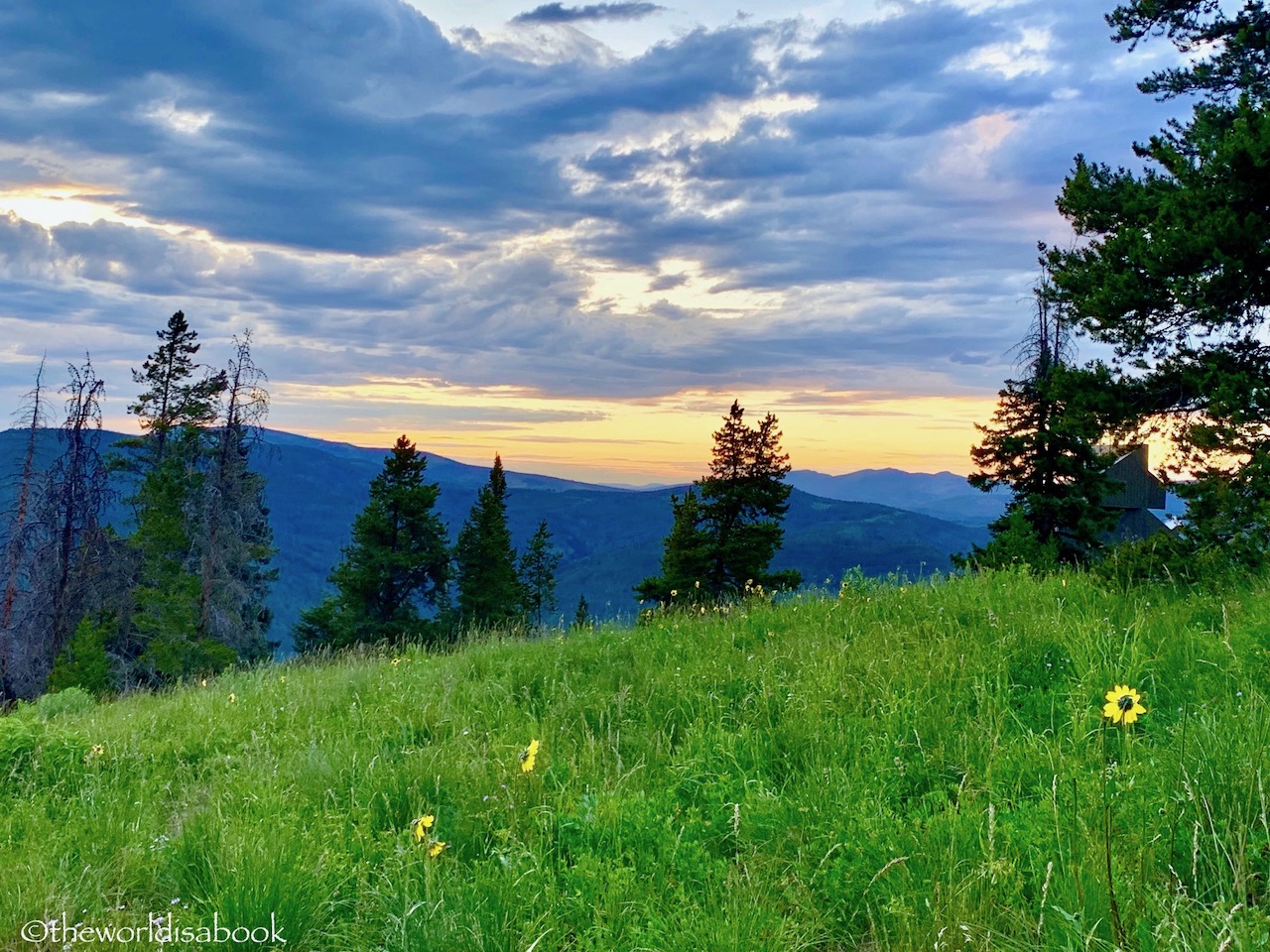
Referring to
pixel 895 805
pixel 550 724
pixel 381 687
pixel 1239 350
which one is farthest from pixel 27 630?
pixel 1239 350

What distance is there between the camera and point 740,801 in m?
3.86

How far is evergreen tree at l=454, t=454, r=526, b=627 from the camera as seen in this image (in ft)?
157

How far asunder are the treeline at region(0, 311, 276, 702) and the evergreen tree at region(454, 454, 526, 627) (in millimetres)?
13296

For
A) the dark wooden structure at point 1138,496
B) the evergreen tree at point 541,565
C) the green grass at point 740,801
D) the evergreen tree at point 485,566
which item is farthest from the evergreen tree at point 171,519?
the dark wooden structure at point 1138,496

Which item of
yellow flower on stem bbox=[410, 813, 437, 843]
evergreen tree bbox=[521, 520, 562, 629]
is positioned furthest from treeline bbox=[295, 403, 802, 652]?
yellow flower on stem bbox=[410, 813, 437, 843]

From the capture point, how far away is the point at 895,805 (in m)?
3.71

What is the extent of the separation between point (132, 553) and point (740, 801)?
126 feet

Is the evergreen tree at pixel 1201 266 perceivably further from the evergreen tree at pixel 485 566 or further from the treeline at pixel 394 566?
the evergreen tree at pixel 485 566

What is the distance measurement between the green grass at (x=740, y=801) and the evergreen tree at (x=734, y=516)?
102ft

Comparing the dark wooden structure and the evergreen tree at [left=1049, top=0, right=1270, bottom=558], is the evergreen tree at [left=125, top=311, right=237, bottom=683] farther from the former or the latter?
the dark wooden structure

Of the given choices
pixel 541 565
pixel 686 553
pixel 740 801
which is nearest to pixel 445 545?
pixel 686 553

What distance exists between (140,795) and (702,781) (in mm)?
3277

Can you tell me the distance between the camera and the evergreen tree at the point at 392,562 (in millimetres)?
40406

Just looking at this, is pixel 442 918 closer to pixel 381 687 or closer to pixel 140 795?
pixel 140 795
